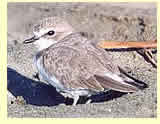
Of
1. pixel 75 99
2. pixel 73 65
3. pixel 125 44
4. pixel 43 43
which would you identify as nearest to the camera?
pixel 73 65

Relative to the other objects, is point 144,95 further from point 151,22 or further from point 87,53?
point 151,22

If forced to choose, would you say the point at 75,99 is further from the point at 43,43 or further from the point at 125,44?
the point at 125,44

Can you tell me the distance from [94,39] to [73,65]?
1.74 metres

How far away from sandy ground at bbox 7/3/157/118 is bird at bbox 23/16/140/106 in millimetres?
280

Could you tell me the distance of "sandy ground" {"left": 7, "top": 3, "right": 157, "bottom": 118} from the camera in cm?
584

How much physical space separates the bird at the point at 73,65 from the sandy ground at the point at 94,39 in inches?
11.0

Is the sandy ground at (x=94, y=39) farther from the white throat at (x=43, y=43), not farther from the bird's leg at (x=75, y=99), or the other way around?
the white throat at (x=43, y=43)

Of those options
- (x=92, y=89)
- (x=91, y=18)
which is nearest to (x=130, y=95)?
(x=92, y=89)

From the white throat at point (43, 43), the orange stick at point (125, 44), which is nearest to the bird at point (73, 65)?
the white throat at point (43, 43)

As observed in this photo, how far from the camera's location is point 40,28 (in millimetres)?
5879

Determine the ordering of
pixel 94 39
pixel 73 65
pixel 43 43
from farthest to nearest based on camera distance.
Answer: pixel 94 39, pixel 43 43, pixel 73 65

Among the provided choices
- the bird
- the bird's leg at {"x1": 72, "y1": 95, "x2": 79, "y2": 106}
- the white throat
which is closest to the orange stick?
the bird

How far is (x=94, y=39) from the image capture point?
7348 mm

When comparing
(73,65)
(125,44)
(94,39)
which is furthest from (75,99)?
(94,39)
